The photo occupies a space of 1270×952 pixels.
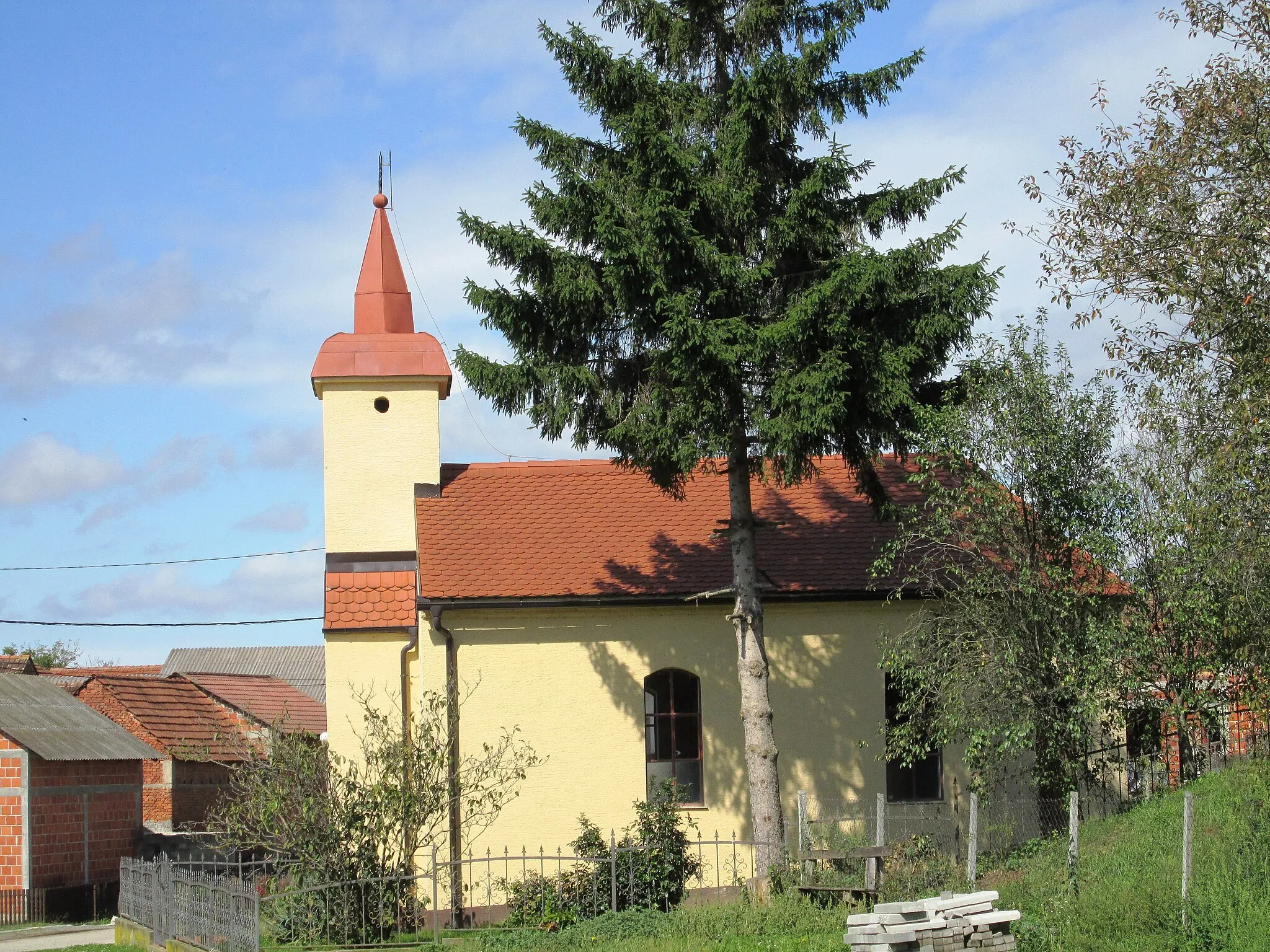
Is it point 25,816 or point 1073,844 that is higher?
point 1073,844

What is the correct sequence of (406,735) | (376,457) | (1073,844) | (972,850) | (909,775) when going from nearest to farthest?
(1073,844), (972,850), (406,735), (909,775), (376,457)

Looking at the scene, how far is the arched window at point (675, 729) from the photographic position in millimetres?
18688

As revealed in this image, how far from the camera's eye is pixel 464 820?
17.7m

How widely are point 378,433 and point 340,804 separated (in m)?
6.84

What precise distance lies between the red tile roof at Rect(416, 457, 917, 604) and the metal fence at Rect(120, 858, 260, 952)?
5109 millimetres

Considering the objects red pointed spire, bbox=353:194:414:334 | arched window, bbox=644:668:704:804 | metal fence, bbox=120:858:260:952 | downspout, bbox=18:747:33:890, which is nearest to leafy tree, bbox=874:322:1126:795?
arched window, bbox=644:668:704:804

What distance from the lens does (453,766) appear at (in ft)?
59.0

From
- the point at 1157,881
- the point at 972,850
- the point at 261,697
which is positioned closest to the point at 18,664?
the point at 261,697

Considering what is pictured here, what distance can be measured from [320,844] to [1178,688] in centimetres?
1031

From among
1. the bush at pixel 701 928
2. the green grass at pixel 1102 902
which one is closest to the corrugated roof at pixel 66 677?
the bush at pixel 701 928

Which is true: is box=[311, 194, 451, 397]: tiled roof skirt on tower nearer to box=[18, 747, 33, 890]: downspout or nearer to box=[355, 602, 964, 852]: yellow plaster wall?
box=[355, 602, 964, 852]: yellow plaster wall

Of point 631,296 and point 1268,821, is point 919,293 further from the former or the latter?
point 1268,821

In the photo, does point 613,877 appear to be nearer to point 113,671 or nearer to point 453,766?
point 453,766

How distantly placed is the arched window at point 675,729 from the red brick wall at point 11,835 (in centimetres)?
1101
